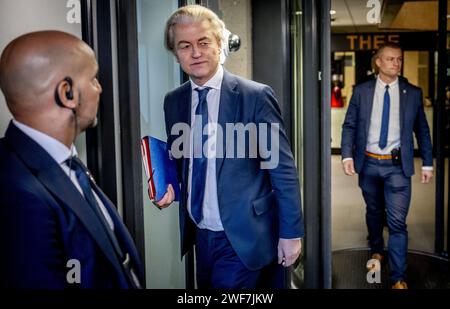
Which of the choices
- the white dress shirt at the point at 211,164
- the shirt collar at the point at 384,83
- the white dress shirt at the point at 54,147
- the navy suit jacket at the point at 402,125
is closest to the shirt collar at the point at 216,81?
the white dress shirt at the point at 211,164

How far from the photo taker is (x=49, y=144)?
1.07m

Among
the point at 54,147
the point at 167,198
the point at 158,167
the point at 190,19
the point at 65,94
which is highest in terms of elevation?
the point at 190,19

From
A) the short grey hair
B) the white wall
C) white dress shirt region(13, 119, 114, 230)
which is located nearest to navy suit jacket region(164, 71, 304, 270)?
the short grey hair

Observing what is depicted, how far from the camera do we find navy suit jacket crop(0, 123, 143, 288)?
954 millimetres

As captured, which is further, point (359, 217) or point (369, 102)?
point (359, 217)

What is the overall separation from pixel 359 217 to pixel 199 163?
10.7 feet

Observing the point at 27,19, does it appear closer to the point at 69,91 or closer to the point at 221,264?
the point at 69,91

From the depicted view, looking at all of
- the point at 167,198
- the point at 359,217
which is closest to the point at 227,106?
the point at 167,198

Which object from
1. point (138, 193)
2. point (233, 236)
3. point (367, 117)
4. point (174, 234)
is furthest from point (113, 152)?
point (367, 117)

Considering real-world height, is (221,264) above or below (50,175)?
below

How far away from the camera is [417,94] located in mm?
2830

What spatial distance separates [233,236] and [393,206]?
144cm

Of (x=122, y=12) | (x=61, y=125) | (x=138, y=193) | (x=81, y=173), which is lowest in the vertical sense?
(x=138, y=193)

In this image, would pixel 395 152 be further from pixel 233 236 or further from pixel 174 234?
pixel 233 236
